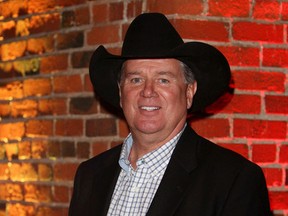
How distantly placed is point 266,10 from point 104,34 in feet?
2.88

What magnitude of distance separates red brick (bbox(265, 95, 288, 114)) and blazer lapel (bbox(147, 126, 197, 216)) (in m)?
0.78

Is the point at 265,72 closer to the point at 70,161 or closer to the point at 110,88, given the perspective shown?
the point at 110,88

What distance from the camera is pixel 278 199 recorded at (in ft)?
12.1

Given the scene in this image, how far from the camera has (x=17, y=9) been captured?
4.35 m

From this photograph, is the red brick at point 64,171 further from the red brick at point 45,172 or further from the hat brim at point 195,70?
the hat brim at point 195,70

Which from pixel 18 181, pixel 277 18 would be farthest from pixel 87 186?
pixel 277 18

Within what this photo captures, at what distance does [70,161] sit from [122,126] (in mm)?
416

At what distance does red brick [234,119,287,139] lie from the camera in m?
3.64

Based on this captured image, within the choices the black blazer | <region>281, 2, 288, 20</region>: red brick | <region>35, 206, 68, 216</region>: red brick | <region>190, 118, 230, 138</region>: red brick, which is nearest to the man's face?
the black blazer

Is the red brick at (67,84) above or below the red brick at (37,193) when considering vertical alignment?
above

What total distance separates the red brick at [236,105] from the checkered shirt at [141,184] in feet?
1.96

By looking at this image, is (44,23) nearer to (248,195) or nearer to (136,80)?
(136,80)

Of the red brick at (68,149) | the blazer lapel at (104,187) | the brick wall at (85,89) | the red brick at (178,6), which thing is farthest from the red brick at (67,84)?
the blazer lapel at (104,187)

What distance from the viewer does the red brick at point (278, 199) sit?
3.67 m
